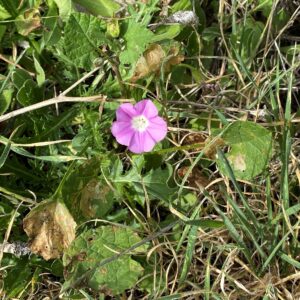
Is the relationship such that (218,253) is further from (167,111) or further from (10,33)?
(10,33)

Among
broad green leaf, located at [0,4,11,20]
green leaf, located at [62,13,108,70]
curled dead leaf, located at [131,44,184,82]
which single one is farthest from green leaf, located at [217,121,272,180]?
broad green leaf, located at [0,4,11,20]

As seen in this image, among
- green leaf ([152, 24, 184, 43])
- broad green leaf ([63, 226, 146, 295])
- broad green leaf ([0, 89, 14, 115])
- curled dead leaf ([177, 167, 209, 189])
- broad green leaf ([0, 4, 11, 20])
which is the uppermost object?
broad green leaf ([0, 4, 11, 20])

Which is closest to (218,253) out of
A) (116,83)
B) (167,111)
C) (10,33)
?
(167,111)

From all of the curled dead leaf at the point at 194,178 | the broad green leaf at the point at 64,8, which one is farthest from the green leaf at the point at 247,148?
the broad green leaf at the point at 64,8

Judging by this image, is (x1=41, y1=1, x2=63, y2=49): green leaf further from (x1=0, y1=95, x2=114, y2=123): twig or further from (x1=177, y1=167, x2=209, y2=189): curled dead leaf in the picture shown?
(x1=177, y1=167, x2=209, y2=189): curled dead leaf

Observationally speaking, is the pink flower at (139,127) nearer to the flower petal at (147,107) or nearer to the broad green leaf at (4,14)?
the flower petal at (147,107)

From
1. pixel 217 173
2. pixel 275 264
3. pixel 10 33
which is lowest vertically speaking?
pixel 275 264

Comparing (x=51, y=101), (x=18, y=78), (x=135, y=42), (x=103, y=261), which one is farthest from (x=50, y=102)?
(x=103, y=261)
